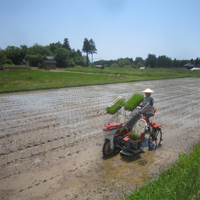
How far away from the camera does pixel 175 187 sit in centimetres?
329

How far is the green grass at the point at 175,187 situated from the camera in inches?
123

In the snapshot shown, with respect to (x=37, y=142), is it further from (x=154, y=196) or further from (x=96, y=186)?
(x=154, y=196)

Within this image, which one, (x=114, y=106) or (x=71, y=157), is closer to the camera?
(x=71, y=157)

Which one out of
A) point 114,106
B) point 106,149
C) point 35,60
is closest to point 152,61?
point 35,60

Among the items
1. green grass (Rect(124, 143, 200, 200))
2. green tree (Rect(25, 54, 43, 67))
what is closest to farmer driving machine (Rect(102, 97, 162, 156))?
green grass (Rect(124, 143, 200, 200))

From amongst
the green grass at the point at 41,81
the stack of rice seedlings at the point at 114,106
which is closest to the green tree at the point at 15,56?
the green grass at the point at 41,81

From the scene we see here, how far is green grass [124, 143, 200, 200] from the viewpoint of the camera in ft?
10.3

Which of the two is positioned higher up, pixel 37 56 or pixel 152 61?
pixel 37 56

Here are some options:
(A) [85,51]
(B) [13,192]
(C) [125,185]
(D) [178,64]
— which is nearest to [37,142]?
(B) [13,192]

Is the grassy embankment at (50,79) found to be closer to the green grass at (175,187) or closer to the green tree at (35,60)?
the green grass at (175,187)

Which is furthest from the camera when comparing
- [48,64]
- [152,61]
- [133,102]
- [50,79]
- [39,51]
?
[152,61]

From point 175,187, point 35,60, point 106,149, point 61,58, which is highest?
point 61,58

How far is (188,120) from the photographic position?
28.7ft

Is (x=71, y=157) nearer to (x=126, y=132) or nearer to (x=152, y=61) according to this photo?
(x=126, y=132)
